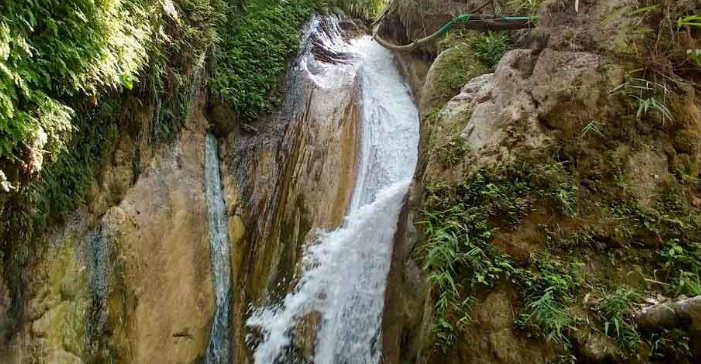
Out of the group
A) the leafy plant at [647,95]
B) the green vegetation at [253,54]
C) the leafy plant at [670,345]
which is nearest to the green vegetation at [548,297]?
the leafy plant at [670,345]

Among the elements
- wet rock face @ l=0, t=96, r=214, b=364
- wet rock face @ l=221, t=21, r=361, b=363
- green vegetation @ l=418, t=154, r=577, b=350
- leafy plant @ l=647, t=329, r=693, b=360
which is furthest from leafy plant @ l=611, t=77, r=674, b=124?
wet rock face @ l=0, t=96, r=214, b=364

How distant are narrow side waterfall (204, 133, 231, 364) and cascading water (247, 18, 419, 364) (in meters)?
0.46

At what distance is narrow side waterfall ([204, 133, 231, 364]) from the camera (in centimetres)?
540

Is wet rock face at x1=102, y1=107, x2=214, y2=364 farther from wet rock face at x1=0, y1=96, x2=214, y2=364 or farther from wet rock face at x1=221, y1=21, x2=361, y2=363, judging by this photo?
wet rock face at x1=221, y1=21, x2=361, y2=363

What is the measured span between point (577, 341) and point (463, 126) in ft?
8.31

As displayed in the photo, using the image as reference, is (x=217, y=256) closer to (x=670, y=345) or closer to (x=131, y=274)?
(x=131, y=274)

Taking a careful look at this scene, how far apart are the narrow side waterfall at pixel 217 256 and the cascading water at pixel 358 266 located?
462mm

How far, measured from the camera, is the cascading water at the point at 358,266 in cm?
474

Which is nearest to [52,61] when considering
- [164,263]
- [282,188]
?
[164,263]

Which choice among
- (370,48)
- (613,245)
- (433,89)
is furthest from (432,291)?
(370,48)

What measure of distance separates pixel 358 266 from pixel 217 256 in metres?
2.24

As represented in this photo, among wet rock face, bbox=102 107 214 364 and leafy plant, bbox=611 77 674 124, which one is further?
wet rock face, bbox=102 107 214 364

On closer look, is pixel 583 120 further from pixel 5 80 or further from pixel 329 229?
pixel 5 80

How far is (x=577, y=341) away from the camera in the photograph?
2596mm
